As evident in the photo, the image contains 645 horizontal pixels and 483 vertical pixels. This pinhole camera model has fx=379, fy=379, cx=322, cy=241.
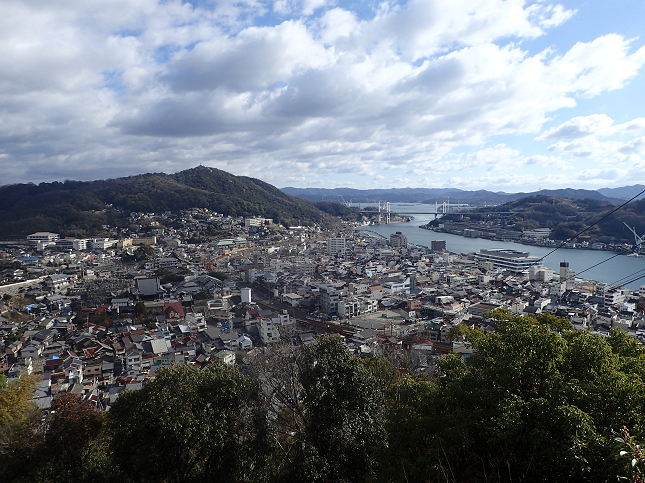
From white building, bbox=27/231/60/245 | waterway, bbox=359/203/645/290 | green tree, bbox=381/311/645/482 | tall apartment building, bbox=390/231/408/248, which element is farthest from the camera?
tall apartment building, bbox=390/231/408/248

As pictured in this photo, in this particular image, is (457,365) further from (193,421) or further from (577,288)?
(577,288)

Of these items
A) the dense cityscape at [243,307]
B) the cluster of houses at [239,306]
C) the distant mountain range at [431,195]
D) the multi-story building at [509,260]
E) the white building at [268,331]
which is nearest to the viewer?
the dense cityscape at [243,307]

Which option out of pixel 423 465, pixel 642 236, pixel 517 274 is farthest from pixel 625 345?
pixel 642 236

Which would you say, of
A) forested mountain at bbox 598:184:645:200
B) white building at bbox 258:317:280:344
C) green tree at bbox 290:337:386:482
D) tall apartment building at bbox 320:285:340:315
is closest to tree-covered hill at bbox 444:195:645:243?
tall apartment building at bbox 320:285:340:315

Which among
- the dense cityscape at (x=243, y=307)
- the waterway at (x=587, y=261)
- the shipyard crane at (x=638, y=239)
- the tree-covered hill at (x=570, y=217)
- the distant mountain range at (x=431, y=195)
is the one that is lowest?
the waterway at (x=587, y=261)

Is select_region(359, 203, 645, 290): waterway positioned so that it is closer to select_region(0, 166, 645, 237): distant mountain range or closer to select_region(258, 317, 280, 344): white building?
select_region(258, 317, 280, 344): white building

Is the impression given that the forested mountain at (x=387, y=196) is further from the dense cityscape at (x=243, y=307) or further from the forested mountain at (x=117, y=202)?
the dense cityscape at (x=243, y=307)

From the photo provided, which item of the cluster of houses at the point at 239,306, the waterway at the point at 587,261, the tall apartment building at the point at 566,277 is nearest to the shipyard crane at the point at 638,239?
the waterway at the point at 587,261
